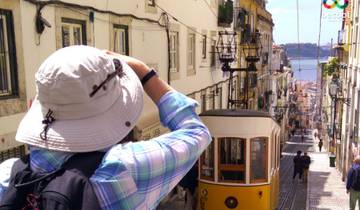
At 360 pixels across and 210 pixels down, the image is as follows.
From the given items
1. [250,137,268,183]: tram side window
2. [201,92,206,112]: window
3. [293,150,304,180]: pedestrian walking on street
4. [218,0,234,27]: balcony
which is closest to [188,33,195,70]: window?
[201,92,206,112]: window

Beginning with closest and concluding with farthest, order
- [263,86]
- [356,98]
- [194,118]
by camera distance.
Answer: [194,118]
[356,98]
[263,86]

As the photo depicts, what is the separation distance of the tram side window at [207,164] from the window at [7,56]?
485 cm

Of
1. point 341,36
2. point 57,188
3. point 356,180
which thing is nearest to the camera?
point 57,188

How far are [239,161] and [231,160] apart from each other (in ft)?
0.55

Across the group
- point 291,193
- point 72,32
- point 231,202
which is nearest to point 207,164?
point 231,202

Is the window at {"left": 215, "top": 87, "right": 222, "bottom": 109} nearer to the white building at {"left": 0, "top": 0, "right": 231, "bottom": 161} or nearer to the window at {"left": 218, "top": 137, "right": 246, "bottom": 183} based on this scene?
the white building at {"left": 0, "top": 0, "right": 231, "bottom": 161}

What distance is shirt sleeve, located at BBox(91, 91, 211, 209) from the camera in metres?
1.19

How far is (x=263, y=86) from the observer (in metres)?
36.6

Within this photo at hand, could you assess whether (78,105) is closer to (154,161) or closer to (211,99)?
(154,161)

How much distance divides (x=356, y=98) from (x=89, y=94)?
18.8 m

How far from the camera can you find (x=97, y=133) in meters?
1.27

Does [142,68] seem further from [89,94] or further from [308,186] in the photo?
[308,186]

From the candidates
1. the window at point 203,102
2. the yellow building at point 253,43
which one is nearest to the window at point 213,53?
the window at point 203,102

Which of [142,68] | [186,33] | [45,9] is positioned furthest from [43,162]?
[186,33]
